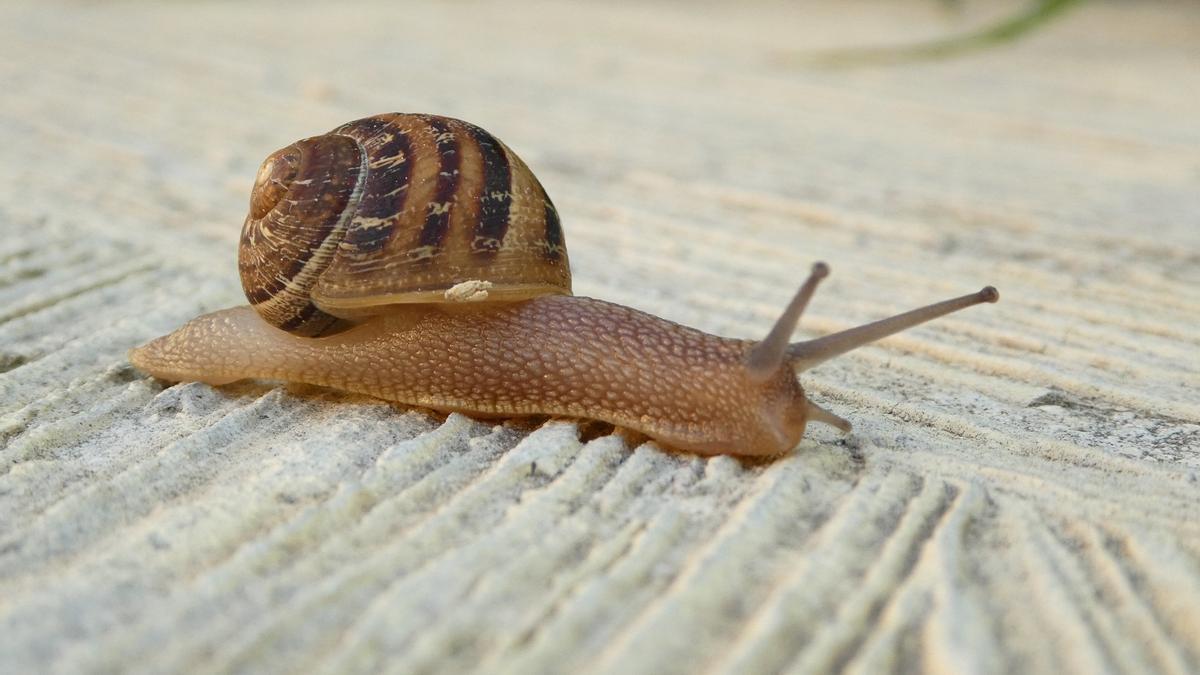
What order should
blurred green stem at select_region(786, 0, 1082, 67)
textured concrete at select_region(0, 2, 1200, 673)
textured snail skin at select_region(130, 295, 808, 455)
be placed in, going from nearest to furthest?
→ textured concrete at select_region(0, 2, 1200, 673) → textured snail skin at select_region(130, 295, 808, 455) → blurred green stem at select_region(786, 0, 1082, 67)

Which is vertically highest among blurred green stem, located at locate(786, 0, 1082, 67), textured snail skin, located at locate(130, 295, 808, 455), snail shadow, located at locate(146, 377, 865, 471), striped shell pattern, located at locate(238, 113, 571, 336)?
blurred green stem, located at locate(786, 0, 1082, 67)

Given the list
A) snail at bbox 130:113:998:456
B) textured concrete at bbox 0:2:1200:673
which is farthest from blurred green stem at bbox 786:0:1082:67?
snail at bbox 130:113:998:456

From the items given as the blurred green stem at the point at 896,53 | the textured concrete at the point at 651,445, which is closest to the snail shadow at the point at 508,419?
the textured concrete at the point at 651,445

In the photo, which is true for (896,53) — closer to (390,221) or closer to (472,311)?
(472,311)

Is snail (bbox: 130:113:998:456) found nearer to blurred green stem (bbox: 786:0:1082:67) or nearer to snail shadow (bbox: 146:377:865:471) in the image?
snail shadow (bbox: 146:377:865:471)

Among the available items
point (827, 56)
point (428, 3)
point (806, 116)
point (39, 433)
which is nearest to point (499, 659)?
point (39, 433)

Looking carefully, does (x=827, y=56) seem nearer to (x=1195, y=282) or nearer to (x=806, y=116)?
(x=806, y=116)

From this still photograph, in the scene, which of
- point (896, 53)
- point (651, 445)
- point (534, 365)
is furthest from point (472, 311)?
point (896, 53)
